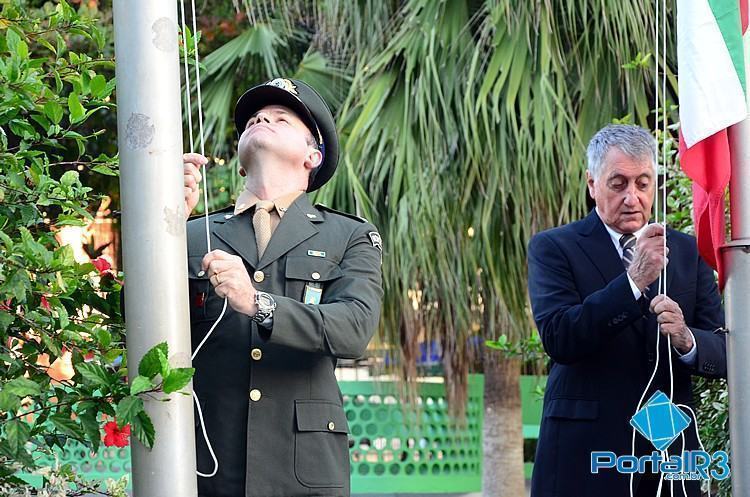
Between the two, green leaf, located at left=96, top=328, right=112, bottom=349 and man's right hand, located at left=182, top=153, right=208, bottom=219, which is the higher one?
man's right hand, located at left=182, top=153, right=208, bottom=219

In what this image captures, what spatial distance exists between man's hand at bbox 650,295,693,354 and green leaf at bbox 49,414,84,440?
4.79ft

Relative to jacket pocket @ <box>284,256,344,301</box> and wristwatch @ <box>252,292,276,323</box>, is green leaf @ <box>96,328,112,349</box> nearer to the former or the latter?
wristwatch @ <box>252,292,276,323</box>

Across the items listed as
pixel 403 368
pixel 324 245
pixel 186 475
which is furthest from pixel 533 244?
pixel 403 368

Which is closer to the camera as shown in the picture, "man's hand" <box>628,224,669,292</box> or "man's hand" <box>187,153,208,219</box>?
"man's hand" <box>187,153,208,219</box>

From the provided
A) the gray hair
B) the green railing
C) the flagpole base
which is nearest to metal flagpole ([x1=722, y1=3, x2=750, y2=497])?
the flagpole base

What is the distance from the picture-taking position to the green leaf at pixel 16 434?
6.17 feet

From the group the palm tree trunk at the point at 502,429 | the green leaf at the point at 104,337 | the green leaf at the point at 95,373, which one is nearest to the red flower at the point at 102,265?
the green leaf at the point at 104,337

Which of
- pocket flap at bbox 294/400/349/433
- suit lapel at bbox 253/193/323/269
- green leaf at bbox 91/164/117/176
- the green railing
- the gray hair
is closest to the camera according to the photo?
green leaf at bbox 91/164/117/176

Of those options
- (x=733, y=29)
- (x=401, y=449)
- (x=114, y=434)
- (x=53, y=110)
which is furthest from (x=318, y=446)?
(x=401, y=449)

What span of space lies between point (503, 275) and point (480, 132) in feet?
2.67

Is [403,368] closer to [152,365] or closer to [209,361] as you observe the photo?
[209,361]

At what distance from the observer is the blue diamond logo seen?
289 cm

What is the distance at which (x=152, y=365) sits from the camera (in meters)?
1.75

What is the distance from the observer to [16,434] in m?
1.90
